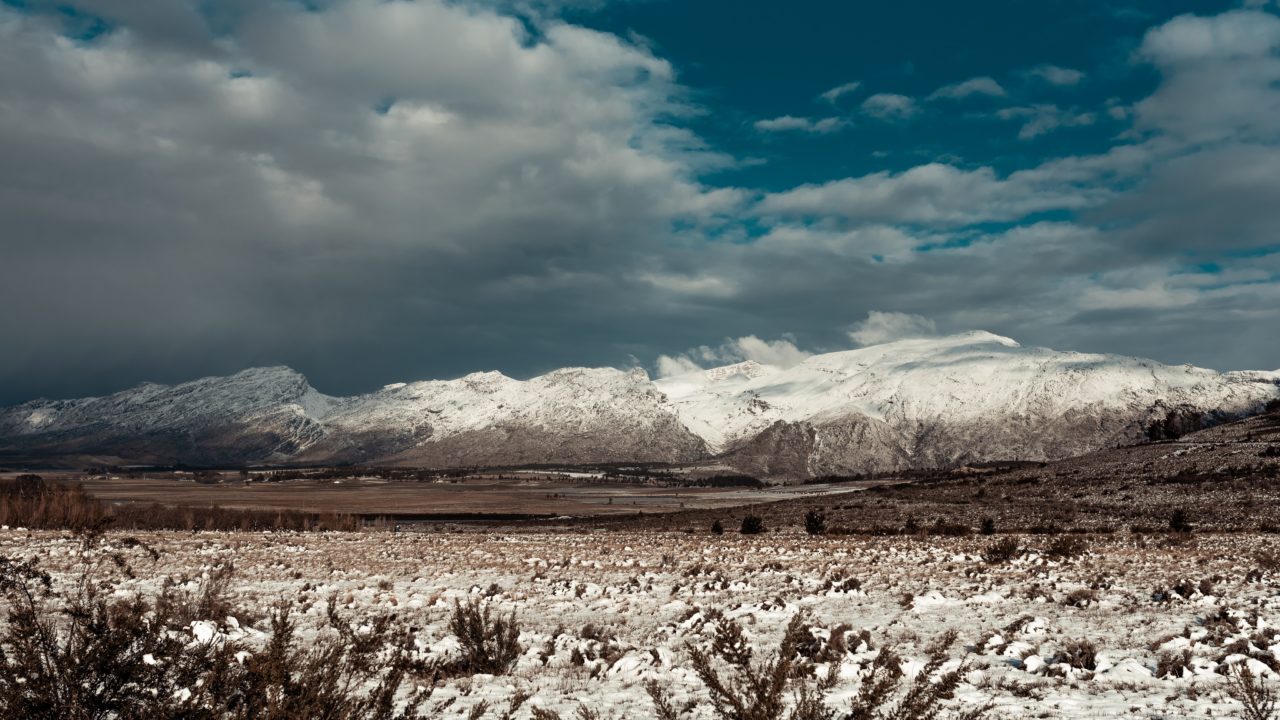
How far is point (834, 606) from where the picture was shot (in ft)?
56.7

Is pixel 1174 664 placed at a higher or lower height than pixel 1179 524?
higher

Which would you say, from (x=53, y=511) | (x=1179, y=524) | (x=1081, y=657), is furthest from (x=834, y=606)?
(x=53, y=511)

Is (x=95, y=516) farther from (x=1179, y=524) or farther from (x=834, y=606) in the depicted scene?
(x=1179, y=524)

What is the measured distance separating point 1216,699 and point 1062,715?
1921mm

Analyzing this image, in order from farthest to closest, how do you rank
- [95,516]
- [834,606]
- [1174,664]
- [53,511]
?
[53,511] < [95,516] < [834,606] < [1174,664]

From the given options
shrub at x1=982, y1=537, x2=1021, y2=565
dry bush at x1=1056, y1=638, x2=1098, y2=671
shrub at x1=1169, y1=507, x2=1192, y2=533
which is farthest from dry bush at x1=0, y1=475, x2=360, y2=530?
shrub at x1=1169, y1=507, x2=1192, y2=533

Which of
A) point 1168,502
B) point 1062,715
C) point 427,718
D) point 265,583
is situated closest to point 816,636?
point 1062,715

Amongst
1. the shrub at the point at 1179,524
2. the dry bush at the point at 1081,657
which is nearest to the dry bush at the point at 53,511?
the dry bush at the point at 1081,657

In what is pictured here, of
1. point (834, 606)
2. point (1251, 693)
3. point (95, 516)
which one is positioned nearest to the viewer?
point (1251, 693)

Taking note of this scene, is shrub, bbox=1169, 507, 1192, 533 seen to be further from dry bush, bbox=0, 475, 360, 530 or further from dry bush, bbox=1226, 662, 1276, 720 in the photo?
dry bush, bbox=0, 475, 360, 530

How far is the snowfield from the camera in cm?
1036

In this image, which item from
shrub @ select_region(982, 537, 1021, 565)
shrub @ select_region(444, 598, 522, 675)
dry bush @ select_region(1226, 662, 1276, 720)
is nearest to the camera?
dry bush @ select_region(1226, 662, 1276, 720)

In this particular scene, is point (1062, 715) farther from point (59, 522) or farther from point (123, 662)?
point (59, 522)

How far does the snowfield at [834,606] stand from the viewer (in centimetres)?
1036
